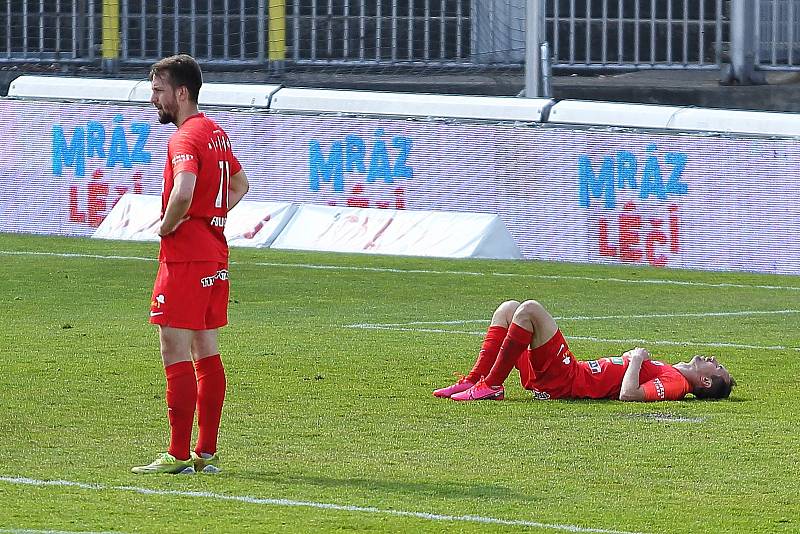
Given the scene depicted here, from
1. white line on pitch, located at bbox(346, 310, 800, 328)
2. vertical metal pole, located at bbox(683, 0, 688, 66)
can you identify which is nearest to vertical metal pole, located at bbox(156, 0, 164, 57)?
vertical metal pole, located at bbox(683, 0, 688, 66)

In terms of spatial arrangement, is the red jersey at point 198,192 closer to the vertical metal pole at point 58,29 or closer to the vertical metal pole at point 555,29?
the vertical metal pole at point 555,29

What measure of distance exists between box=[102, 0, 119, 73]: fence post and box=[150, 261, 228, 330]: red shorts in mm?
15933

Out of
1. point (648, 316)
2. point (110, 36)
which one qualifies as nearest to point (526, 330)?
point (648, 316)

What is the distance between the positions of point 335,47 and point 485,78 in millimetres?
1823

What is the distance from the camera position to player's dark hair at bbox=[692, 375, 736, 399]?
29.2 ft

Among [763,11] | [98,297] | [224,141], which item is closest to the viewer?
[224,141]

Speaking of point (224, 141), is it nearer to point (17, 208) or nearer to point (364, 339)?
point (364, 339)

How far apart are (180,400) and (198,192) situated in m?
0.75

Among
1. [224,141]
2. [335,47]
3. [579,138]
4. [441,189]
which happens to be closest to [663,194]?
[579,138]

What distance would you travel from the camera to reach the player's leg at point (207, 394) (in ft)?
22.5

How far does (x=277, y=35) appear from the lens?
2183 cm

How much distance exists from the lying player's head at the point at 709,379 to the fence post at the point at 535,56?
1081cm

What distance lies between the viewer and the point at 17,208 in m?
20.8

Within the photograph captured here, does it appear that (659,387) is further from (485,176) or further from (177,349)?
(485,176)
